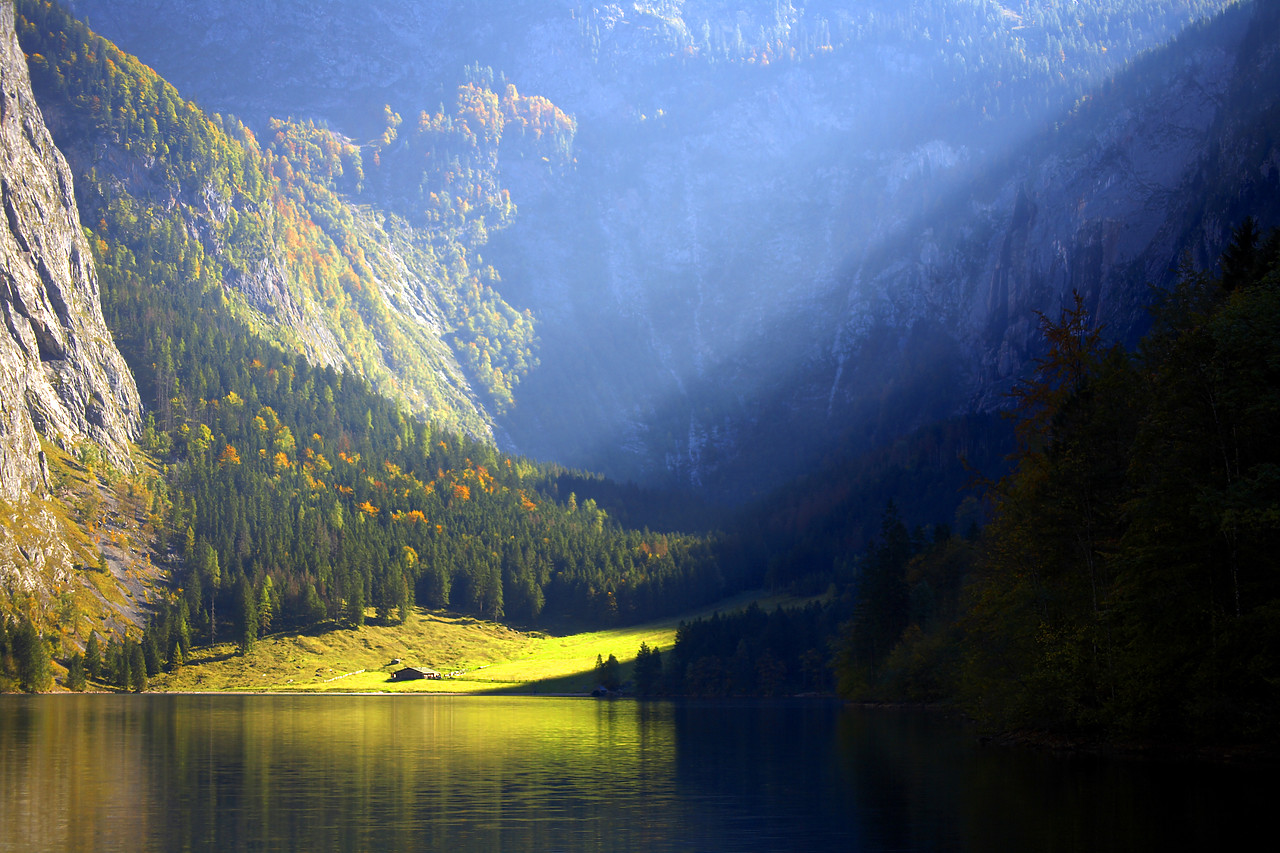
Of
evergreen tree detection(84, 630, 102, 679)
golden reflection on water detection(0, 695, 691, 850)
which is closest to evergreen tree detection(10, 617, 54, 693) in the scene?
evergreen tree detection(84, 630, 102, 679)

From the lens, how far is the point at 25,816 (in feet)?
120

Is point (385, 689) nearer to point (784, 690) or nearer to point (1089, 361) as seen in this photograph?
point (784, 690)

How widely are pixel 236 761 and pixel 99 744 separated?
17.2 metres

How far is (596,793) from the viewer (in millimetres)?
43531

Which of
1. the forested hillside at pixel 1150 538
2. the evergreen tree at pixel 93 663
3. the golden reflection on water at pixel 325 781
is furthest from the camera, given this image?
the evergreen tree at pixel 93 663

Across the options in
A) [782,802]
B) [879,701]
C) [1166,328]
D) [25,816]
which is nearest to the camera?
[25,816]

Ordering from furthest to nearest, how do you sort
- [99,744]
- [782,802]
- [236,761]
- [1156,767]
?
[99,744], [236,761], [1156,767], [782,802]

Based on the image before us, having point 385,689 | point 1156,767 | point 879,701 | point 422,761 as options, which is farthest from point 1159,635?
point 385,689

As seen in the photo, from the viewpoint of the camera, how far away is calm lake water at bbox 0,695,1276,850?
31.5 meters

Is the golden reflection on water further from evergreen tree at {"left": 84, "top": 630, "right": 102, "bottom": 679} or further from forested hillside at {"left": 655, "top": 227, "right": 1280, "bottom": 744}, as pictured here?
evergreen tree at {"left": 84, "top": 630, "right": 102, "bottom": 679}

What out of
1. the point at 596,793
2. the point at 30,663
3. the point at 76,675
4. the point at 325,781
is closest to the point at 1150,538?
the point at 596,793

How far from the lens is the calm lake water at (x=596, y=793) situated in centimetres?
3150

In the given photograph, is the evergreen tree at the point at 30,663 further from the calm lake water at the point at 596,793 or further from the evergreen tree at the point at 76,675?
the calm lake water at the point at 596,793

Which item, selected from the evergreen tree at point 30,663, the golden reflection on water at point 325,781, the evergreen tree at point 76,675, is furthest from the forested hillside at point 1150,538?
the evergreen tree at point 76,675
